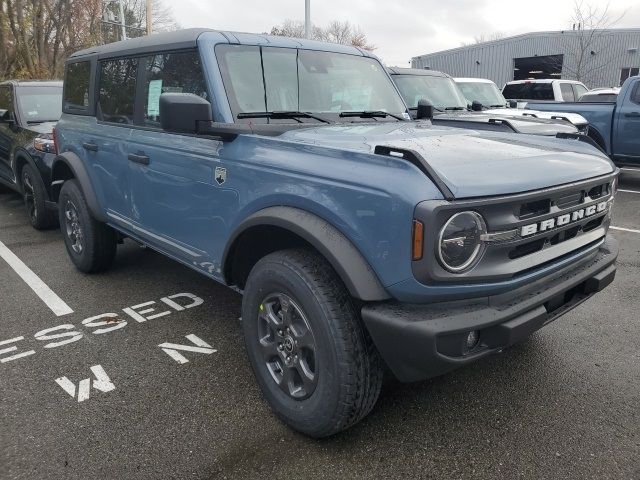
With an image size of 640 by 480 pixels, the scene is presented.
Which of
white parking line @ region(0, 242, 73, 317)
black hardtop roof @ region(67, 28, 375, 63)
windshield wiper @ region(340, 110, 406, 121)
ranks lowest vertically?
white parking line @ region(0, 242, 73, 317)

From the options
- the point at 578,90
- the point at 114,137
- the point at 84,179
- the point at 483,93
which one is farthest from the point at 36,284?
the point at 578,90

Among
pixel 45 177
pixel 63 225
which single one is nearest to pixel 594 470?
pixel 63 225

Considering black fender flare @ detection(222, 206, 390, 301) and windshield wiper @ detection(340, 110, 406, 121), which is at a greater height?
windshield wiper @ detection(340, 110, 406, 121)

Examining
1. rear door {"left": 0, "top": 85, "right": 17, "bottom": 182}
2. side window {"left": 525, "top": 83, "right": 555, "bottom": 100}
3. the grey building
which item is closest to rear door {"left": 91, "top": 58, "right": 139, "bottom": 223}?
rear door {"left": 0, "top": 85, "right": 17, "bottom": 182}

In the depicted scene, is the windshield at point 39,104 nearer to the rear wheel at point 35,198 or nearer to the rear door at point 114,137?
the rear wheel at point 35,198

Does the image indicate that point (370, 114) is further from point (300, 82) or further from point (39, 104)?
point (39, 104)

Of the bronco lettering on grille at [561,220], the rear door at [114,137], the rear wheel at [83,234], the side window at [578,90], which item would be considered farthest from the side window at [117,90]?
the side window at [578,90]

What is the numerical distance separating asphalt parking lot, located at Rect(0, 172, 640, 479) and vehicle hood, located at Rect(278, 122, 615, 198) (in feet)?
3.97

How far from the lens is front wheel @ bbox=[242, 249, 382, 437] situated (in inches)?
85.0

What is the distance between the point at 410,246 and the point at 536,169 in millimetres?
774

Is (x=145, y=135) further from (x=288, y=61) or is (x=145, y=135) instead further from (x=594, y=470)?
(x=594, y=470)

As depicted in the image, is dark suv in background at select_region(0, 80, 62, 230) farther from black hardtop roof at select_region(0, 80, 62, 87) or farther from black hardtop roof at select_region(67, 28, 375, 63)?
black hardtop roof at select_region(67, 28, 375, 63)

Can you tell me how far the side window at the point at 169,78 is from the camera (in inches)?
120

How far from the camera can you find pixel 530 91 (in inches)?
513
